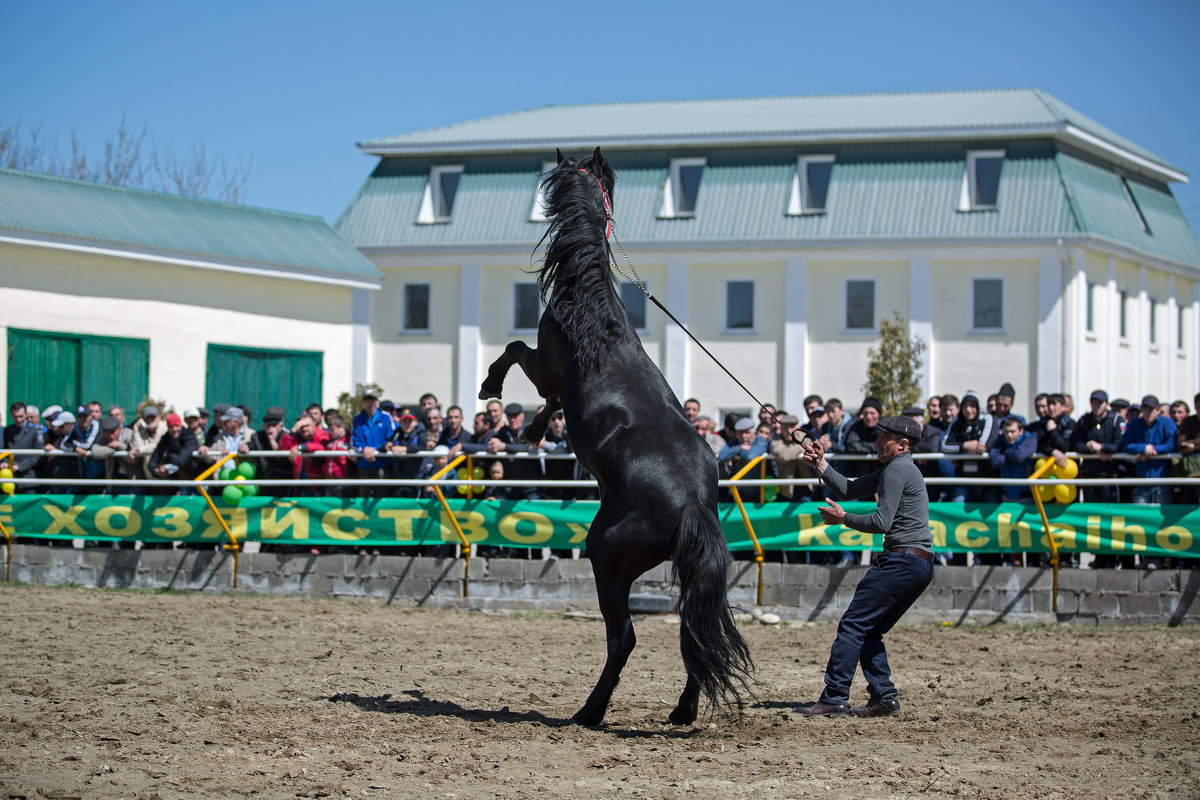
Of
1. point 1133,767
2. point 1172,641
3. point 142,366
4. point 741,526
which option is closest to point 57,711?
point 1133,767

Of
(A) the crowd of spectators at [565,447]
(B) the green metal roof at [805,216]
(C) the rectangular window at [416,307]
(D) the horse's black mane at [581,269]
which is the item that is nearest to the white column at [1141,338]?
(B) the green metal roof at [805,216]

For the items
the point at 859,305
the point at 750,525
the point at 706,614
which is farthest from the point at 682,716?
the point at 859,305

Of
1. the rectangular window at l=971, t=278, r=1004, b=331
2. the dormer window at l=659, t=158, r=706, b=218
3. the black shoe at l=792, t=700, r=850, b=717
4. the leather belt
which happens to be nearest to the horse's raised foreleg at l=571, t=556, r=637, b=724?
the black shoe at l=792, t=700, r=850, b=717

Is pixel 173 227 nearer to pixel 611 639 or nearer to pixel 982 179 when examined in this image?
pixel 611 639

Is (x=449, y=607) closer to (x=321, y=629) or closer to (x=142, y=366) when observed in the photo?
(x=321, y=629)

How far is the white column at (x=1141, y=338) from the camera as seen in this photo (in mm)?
36094

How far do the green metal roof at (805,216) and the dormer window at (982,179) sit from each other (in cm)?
18

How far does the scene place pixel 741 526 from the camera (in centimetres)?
1266

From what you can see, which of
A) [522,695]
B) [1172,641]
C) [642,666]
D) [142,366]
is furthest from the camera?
[142,366]

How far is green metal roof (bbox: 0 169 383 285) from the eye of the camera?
22.1 metres

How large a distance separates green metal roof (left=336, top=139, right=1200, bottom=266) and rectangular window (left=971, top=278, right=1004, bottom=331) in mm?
1372

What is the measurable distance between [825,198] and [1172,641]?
24.7 metres

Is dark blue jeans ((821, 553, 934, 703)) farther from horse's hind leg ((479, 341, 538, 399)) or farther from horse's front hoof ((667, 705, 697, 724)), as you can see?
horse's hind leg ((479, 341, 538, 399))

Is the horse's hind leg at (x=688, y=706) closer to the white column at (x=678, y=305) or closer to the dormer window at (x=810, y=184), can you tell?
the white column at (x=678, y=305)
